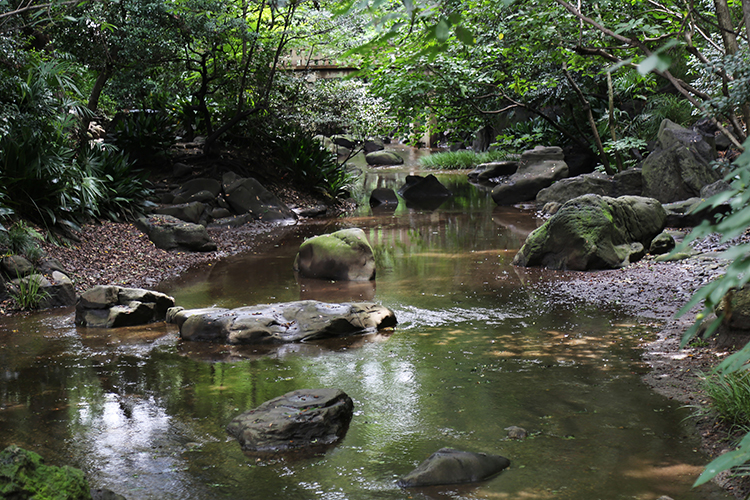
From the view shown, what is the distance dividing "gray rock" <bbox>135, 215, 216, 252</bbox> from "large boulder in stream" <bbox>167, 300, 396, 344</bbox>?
417 centimetres

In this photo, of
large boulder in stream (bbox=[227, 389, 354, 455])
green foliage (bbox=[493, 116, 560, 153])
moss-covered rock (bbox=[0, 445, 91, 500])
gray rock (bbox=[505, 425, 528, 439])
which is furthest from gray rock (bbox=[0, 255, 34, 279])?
green foliage (bbox=[493, 116, 560, 153])

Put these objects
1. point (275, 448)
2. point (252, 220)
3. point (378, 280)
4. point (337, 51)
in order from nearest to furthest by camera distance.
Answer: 1. point (275, 448)
2. point (378, 280)
3. point (252, 220)
4. point (337, 51)

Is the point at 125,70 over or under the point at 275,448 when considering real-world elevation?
over

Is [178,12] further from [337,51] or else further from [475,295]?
[475,295]

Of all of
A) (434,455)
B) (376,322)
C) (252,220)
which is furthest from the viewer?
(252,220)

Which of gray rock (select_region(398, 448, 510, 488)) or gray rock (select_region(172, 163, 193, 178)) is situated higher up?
gray rock (select_region(172, 163, 193, 178))

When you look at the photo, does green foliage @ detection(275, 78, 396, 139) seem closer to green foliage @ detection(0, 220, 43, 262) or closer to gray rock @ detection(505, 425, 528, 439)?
green foliage @ detection(0, 220, 43, 262)

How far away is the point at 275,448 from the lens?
404cm

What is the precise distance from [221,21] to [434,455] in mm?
10648

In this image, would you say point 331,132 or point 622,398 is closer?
point 622,398

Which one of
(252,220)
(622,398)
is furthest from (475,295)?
(252,220)

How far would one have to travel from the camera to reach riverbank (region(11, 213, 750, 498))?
4.80 m

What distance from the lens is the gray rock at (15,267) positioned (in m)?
7.75

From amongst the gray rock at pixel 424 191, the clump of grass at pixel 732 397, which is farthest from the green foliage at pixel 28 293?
the gray rock at pixel 424 191
